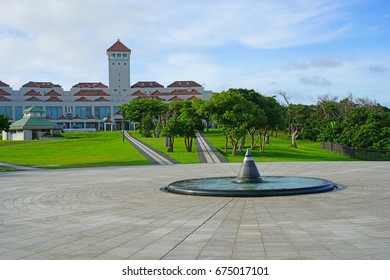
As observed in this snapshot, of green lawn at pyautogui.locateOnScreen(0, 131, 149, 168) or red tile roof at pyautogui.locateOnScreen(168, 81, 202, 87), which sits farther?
red tile roof at pyautogui.locateOnScreen(168, 81, 202, 87)

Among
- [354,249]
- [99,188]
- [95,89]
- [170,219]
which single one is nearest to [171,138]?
[99,188]

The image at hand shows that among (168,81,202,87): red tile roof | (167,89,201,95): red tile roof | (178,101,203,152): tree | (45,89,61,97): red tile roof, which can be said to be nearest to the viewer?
(178,101,203,152): tree

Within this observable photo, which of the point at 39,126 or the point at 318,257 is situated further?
the point at 39,126

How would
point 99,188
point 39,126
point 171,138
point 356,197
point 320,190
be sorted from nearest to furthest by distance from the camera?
point 356,197
point 320,190
point 99,188
point 171,138
point 39,126

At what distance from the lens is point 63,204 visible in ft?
43.0

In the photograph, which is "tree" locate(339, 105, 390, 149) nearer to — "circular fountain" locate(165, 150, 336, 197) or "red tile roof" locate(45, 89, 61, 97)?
"circular fountain" locate(165, 150, 336, 197)

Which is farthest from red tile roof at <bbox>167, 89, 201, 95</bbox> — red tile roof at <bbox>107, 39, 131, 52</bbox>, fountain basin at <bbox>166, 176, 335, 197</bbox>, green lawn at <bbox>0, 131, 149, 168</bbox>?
fountain basin at <bbox>166, 176, 335, 197</bbox>

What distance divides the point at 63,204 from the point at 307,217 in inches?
274

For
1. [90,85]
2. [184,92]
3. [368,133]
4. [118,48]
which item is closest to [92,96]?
[90,85]

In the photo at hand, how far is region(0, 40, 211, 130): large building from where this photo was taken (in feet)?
360

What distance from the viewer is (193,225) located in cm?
954

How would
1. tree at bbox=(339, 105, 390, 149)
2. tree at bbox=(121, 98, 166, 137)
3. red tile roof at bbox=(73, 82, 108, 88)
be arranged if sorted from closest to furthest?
tree at bbox=(339, 105, 390, 149) < tree at bbox=(121, 98, 166, 137) < red tile roof at bbox=(73, 82, 108, 88)

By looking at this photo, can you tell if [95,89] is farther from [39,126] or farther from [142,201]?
[142,201]

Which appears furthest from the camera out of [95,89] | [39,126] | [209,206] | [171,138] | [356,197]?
[95,89]
